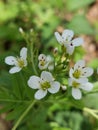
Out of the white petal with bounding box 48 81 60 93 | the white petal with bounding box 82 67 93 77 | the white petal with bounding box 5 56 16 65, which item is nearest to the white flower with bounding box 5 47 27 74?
the white petal with bounding box 5 56 16 65

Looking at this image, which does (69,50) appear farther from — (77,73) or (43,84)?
(43,84)

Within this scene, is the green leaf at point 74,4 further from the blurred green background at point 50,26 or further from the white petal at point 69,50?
the white petal at point 69,50

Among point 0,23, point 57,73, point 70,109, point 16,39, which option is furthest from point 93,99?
point 0,23

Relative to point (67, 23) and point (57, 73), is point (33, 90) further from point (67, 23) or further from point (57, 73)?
point (67, 23)

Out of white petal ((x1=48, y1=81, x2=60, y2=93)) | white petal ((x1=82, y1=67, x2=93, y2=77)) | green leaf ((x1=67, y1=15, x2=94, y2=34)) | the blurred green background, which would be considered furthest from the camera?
green leaf ((x1=67, y1=15, x2=94, y2=34))

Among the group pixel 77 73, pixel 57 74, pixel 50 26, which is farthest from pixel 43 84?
pixel 50 26

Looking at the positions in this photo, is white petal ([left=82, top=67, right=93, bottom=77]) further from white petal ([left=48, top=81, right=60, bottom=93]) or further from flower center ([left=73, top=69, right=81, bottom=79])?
white petal ([left=48, top=81, right=60, bottom=93])
